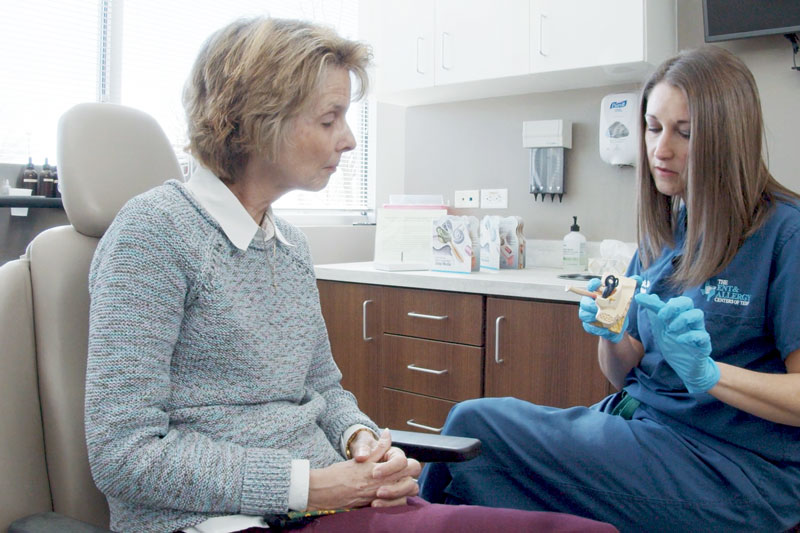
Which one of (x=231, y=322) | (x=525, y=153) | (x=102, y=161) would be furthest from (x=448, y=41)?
(x=231, y=322)

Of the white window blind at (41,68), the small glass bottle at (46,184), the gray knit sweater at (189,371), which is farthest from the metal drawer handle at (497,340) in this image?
the white window blind at (41,68)

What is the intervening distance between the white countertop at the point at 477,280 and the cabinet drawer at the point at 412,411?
0.40 meters

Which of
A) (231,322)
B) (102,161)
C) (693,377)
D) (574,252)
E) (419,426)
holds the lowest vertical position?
(419,426)

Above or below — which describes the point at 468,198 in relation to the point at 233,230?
above

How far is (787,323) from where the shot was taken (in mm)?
1190

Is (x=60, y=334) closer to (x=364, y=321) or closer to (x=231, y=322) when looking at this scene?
(x=231, y=322)

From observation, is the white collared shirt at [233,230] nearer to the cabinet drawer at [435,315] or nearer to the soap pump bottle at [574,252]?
the cabinet drawer at [435,315]

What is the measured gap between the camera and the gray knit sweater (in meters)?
0.87

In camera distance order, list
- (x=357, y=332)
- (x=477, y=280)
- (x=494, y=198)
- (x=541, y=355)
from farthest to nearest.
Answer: (x=494, y=198) → (x=357, y=332) → (x=477, y=280) → (x=541, y=355)

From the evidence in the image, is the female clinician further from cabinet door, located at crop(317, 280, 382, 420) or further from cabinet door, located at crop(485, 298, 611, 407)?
cabinet door, located at crop(317, 280, 382, 420)

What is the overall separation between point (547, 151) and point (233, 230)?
1.92 meters

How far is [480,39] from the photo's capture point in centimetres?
256

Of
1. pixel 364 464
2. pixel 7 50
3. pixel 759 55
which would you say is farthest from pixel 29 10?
pixel 759 55

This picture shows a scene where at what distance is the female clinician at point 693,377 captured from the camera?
3.90 feet
